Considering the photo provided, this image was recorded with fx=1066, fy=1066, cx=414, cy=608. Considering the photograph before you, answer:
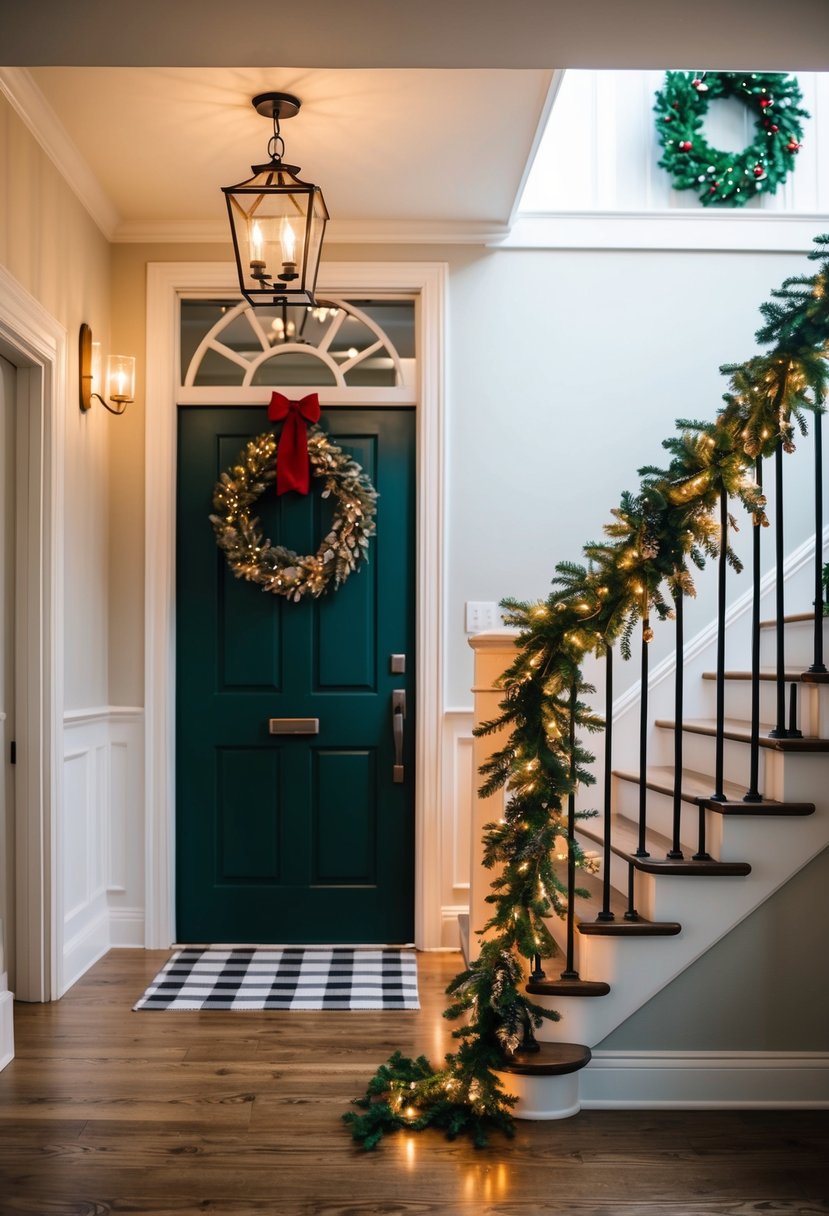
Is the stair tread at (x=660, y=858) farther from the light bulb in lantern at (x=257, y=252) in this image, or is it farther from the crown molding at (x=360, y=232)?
the crown molding at (x=360, y=232)

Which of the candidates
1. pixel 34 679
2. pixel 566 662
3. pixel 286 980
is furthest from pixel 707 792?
pixel 34 679

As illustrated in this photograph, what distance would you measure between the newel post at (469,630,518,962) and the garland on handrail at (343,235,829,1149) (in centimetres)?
42

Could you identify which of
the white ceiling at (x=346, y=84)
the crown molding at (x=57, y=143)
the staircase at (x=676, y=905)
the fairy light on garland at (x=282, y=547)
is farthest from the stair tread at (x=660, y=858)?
the crown molding at (x=57, y=143)

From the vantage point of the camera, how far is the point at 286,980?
3838mm

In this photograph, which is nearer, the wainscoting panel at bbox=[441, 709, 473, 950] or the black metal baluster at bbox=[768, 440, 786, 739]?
the black metal baluster at bbox=[768, 440, 786, 739]

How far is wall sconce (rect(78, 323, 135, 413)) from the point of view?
392 cm

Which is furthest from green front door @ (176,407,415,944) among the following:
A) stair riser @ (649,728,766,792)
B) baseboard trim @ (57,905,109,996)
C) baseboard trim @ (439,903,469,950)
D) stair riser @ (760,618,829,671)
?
stair riser @ (760,618,829,671)

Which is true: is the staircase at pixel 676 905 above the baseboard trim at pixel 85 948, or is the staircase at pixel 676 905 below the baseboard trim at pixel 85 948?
above

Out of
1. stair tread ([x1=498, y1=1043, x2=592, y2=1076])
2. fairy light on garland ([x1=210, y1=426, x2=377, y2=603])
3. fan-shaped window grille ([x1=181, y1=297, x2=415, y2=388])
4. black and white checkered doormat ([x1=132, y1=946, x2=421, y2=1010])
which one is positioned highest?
fan-shaped window grille ([x1=181, y1=297, x2=415, y2=388])

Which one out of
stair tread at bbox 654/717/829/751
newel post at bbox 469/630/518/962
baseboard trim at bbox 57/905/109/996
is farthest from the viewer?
baseboard trim at bbox 57/905/109/996

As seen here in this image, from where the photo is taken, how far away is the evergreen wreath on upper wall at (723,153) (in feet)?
14.4

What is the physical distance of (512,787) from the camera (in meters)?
2.76

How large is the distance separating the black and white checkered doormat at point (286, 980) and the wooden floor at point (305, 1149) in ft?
1.14

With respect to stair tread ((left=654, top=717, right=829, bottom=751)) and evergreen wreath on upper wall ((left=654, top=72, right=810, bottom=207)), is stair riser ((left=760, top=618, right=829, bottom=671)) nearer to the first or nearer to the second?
stair tread ((left=654, top=717, right=829, bottom=751))
